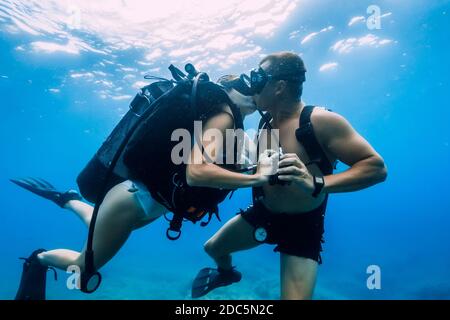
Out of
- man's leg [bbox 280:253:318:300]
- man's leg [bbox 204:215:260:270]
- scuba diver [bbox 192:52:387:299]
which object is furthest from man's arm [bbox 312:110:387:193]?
man's leg [bbox 204:215:260:270]

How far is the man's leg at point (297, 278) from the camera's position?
3.58m

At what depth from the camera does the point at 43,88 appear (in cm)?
2505

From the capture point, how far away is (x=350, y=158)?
11.0 feet

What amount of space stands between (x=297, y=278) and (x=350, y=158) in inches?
65.6

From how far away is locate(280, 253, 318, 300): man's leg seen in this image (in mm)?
3581

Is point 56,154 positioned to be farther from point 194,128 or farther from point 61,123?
point 194,128

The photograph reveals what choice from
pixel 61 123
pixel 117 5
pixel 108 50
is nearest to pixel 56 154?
pixel 61 123

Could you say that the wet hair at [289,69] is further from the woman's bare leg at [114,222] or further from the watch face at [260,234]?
the woman's bare leg at [114,222]

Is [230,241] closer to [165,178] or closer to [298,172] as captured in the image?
[165,178]

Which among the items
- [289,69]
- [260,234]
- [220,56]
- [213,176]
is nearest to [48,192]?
[260,234]

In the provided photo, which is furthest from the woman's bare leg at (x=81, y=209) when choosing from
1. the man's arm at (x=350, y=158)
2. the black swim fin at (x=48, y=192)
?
the man's arm at (x=350, y=158)

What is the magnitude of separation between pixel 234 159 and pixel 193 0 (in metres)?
13.6

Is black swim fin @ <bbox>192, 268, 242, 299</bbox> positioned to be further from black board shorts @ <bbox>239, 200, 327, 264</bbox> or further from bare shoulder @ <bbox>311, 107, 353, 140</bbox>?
bare shoulder @ <bbox>311, 107, 353, 140</bbox>

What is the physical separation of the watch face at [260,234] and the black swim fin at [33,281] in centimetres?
378
